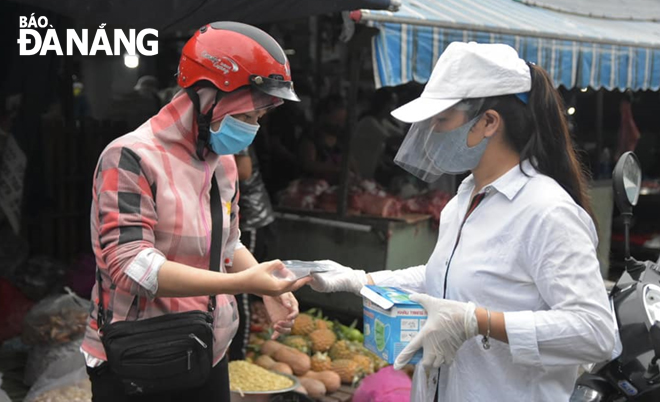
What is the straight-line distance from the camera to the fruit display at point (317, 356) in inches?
178

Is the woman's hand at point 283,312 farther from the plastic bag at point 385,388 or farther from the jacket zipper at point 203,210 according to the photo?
the plastic bag at point 385,388

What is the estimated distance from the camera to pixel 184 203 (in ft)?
6.98

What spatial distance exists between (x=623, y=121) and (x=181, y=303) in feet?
29.7

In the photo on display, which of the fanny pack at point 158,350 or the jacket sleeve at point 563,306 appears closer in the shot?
the jacket sleeve at point 563,306

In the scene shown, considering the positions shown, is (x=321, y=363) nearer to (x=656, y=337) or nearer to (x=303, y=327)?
(x=303, y=327)

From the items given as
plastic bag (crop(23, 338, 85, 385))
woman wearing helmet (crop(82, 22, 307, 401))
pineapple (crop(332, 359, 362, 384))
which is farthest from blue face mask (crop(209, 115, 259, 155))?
pineapple (crop(332, 359, 362, 384))

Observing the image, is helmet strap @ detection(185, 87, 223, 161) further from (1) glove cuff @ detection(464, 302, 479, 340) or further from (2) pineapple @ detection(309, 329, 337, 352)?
(2) pineapple @ detection(309, 329, 337, 352)

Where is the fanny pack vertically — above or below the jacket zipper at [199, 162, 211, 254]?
below

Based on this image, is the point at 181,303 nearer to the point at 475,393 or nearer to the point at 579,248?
the point at 475,393

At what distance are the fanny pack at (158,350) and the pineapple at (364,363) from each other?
8.99 feet

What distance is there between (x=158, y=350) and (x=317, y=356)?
9.18 ft

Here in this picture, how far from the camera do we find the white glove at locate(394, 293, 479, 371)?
1798 millimetres

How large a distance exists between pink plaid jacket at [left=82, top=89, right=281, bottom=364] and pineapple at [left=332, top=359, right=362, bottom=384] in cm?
242

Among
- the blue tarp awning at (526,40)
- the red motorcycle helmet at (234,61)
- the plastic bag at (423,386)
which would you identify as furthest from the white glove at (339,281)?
the blue tarp awning at (526,40)
